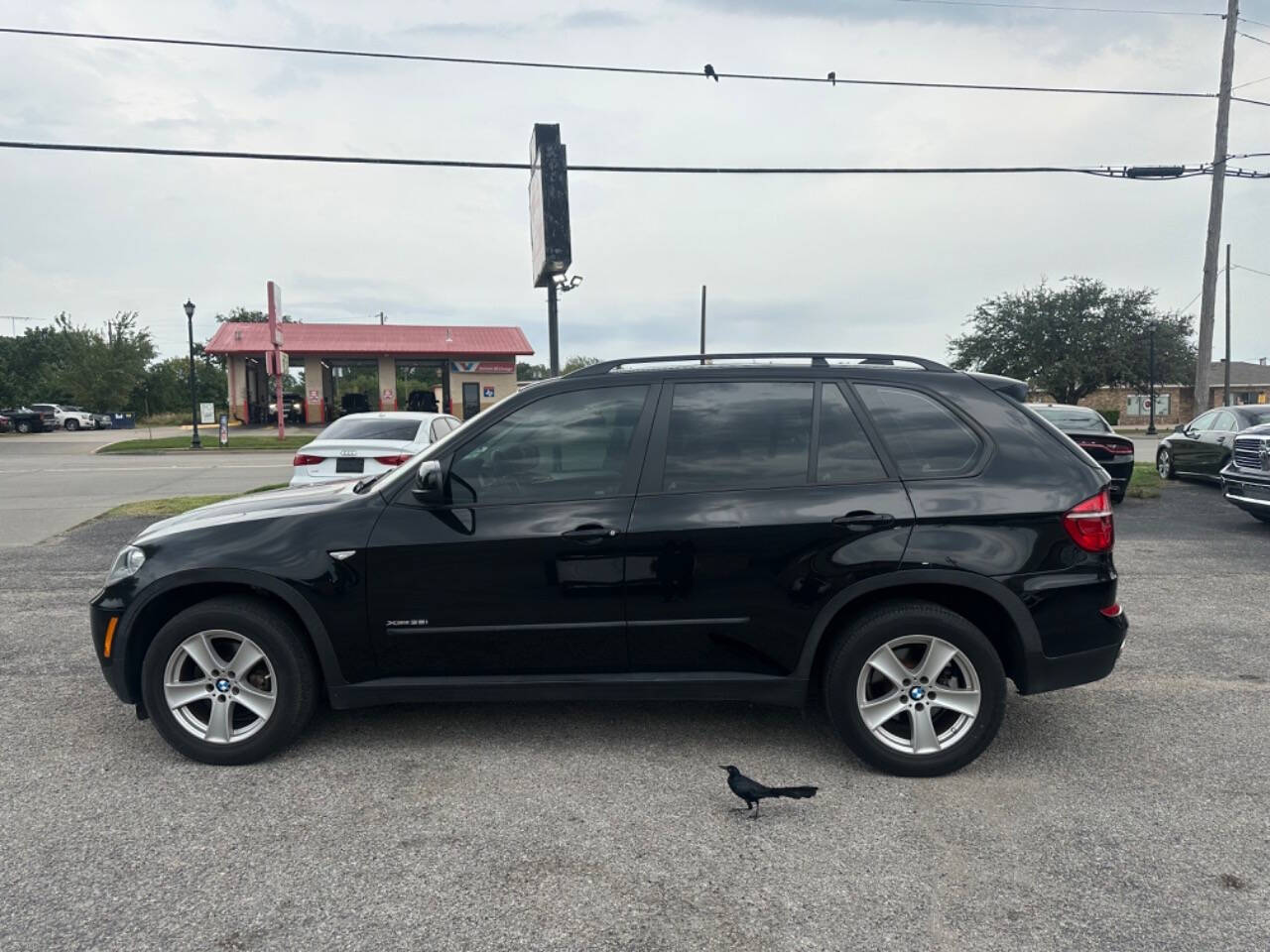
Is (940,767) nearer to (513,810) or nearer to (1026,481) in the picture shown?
(1026,481)

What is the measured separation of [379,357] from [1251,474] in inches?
1533

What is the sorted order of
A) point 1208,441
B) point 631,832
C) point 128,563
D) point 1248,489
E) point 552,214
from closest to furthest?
point 631,832 < point 128,563 < point 1248,489 < point 552,214 < point 1208,441

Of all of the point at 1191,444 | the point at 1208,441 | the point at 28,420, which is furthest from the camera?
the point at 28,420

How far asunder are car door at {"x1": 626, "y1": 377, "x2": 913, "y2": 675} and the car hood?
56.7 inches

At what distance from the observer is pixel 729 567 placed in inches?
147

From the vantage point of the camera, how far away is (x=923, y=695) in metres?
3.70

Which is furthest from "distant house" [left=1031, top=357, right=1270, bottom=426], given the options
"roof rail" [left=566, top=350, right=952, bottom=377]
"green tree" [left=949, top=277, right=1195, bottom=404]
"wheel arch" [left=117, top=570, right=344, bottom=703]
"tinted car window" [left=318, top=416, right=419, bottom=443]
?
"wheel arch" [left=117, top=570, right=344, bottom=703]

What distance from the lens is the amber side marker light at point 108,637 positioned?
3.83m

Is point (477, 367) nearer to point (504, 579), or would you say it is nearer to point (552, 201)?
point (552, 201)

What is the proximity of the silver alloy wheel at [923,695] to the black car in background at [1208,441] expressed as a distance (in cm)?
1175

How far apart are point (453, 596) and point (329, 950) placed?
1486 mm

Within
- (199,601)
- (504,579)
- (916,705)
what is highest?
(504,579)

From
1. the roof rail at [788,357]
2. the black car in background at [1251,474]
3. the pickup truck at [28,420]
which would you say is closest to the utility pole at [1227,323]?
the black car in background at [1251,474]

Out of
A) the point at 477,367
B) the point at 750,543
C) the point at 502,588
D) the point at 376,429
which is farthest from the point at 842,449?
the point at 477,367
